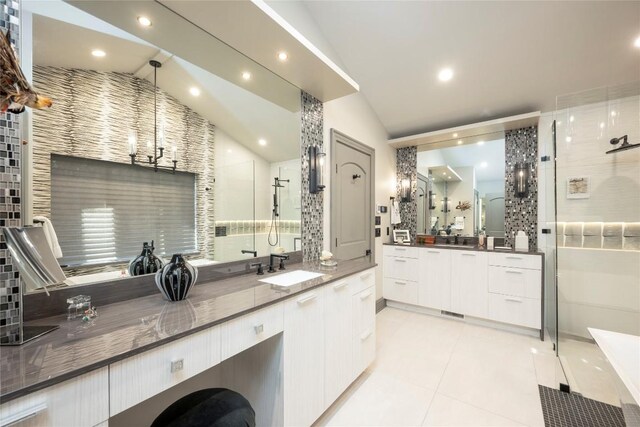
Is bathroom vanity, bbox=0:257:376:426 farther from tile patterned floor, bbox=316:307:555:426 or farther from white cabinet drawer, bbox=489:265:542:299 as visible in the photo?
white cabinet drawer, bbox=489:265:542:299

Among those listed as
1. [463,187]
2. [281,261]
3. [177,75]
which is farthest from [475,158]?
[177,75]

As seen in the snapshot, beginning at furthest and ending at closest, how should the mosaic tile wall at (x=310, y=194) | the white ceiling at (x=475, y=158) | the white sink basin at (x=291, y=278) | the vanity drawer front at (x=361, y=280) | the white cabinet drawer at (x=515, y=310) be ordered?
the white ceiling at (x=475, y=158)
the white cabinet drawer at (x=515, y=310)
the mosaic tile wall at (x=310, y=194)
the vanity drawer front at (x=361, y=280)
the white sink basin at (x=291, y=278)

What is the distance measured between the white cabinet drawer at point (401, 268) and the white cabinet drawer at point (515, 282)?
2.94 feet

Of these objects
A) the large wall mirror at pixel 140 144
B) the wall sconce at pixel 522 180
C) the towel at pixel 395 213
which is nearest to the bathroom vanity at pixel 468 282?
the towel at pixel 395 213

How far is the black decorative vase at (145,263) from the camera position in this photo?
4.45ft

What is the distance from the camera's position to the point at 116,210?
132 centimetres

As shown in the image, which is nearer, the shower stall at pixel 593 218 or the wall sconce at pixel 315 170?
the shower stall at pixel 593 218

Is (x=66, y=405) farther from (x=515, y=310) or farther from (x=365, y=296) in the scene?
(x=515, y=310)

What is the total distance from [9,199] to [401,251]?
3633 millimetres

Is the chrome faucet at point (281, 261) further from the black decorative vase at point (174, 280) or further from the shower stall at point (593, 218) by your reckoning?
the shower stall at point (593, 218)

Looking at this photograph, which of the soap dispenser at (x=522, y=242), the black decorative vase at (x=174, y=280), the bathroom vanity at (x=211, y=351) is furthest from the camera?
the soap dispenser at (x=522, y=242)

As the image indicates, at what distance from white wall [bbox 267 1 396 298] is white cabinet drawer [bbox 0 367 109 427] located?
6.76 ft

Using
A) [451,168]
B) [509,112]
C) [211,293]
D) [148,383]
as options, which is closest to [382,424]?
[211,293]

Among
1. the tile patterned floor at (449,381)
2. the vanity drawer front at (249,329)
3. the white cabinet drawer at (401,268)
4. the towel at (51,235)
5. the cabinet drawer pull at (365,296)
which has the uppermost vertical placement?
the towel at (51,235)
